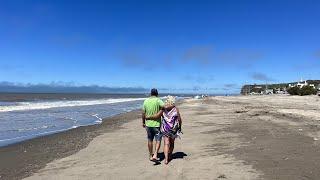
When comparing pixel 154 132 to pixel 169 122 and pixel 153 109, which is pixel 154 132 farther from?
pixel 153 109

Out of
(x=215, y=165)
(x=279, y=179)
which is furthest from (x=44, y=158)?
(x=279, y=179)

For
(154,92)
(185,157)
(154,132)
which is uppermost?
(154,92)

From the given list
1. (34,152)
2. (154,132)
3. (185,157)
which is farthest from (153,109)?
(34,152)

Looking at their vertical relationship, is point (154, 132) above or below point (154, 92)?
below

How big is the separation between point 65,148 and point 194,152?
5204 millimetres

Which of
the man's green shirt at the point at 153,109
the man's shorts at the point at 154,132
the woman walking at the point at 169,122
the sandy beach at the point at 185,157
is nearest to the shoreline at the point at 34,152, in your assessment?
the sandy beach at the point at 185,157

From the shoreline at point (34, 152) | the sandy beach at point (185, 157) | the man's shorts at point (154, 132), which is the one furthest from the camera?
the shoreline at point (34, 152)

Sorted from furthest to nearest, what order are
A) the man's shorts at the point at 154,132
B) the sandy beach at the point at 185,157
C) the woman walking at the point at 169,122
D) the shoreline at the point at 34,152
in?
the shoreline at the point at 34,152, the man's shorts at the point at 154,132, the woman walking at the point at 169,122, the sandy beach at the point at 185,157

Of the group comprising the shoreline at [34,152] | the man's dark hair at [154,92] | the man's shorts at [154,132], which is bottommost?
the shoreline at [34,152]

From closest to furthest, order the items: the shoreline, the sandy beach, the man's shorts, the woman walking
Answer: the sandy beach, the woman walking, the man's shorts, the shoreline

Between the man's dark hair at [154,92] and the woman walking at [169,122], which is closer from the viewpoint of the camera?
the woman walking at [169,122]

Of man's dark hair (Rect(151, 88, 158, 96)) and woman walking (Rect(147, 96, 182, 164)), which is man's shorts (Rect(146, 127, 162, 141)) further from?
man's dark hair (Rect(151, 88, 158, 96))

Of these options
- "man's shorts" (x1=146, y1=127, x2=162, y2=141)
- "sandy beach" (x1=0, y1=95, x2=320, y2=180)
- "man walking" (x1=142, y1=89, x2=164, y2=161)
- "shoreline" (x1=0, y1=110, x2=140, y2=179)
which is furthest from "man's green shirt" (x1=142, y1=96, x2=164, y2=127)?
"shoreline" (x1=0, y1=110, x2=140, y2=179)

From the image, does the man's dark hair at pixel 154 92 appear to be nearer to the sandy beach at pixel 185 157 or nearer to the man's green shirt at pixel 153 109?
the man's green shirt at pixel 153 109
